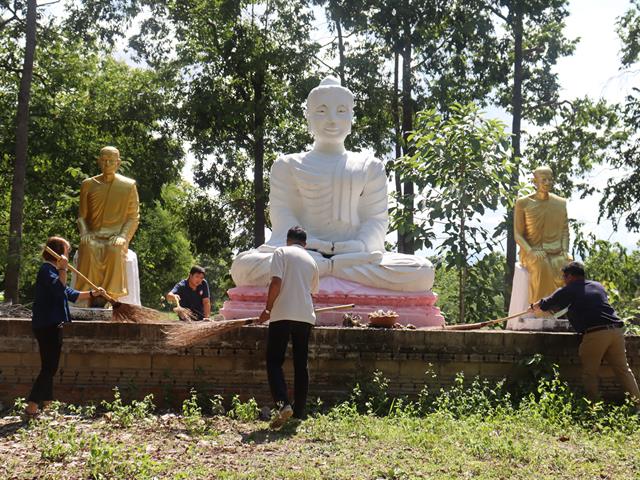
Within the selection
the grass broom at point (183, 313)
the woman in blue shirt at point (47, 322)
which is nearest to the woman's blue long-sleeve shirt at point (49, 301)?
the woman in blue shirt at point (47, 322)

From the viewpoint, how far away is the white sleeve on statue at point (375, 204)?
38.0ft

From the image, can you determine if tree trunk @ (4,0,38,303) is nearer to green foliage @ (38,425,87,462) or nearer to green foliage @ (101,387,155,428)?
green foliage @ (101,387,155,428)

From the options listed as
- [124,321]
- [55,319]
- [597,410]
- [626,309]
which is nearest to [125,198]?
[124,321]

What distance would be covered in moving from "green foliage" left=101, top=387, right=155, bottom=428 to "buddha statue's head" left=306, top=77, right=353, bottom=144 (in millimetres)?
5212

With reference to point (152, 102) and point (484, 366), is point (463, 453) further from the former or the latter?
point (152, 102)

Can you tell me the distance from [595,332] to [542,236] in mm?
3474

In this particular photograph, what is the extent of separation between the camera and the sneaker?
684cm

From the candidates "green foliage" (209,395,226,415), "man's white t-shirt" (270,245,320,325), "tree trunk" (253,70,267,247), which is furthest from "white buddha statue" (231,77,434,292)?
"tree trunk" (253,70,267,247)

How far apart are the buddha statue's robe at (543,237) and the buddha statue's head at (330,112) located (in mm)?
2588

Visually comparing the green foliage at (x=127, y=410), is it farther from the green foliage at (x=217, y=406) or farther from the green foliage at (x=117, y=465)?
the green foliage at (x=117, y=465)

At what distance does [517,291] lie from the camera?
11.6m

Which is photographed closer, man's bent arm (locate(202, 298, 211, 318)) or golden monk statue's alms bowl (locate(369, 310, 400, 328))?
golden monk statue's alms bowl (locate(369, 310, 400, 328))

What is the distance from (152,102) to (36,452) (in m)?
15.8

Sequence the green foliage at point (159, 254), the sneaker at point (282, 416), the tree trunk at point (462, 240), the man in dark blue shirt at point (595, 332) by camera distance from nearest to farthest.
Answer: the sneaker at point (282, 416), the man in dark blue shirt at point (595, 332), the tree trunk at point (462, 240), the green foliage at point (159, 254)
